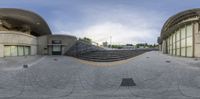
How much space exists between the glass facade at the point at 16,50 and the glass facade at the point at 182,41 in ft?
68.6

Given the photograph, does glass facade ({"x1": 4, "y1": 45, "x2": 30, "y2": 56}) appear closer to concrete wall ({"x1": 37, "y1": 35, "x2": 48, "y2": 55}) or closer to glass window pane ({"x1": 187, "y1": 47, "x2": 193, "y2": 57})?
concrete wall ({"x1": 37, "y1": 35, "x2": 48, "y2": 55})

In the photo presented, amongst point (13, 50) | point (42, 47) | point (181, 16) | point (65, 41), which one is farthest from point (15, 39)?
point (181, 16)

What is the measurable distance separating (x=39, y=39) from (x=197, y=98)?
115 feet

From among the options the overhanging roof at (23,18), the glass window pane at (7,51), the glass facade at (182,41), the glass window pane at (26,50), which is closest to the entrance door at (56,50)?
the glass window pane at (26,50)

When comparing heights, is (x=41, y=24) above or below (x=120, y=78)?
above

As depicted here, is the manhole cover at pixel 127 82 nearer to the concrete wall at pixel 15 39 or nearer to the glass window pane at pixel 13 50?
the concrete wall at pixel 15 39

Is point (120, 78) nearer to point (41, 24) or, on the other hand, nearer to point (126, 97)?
point (126, 97)

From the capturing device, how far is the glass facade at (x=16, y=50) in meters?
31.8

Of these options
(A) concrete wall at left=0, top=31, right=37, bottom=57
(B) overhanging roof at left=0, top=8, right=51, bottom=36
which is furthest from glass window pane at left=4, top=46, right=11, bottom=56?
(B) overhanging roof at left=0, top=8, right=51, bottom=36

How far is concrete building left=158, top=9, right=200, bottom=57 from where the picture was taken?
25.2m

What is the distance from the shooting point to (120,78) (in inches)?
688

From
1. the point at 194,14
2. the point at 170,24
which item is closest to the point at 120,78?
the point at 194,14

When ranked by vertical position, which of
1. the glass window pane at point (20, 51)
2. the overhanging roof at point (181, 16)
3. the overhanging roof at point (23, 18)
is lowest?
the glass window pane at point (20, 51)

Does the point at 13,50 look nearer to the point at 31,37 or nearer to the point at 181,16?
the point at 31,37
